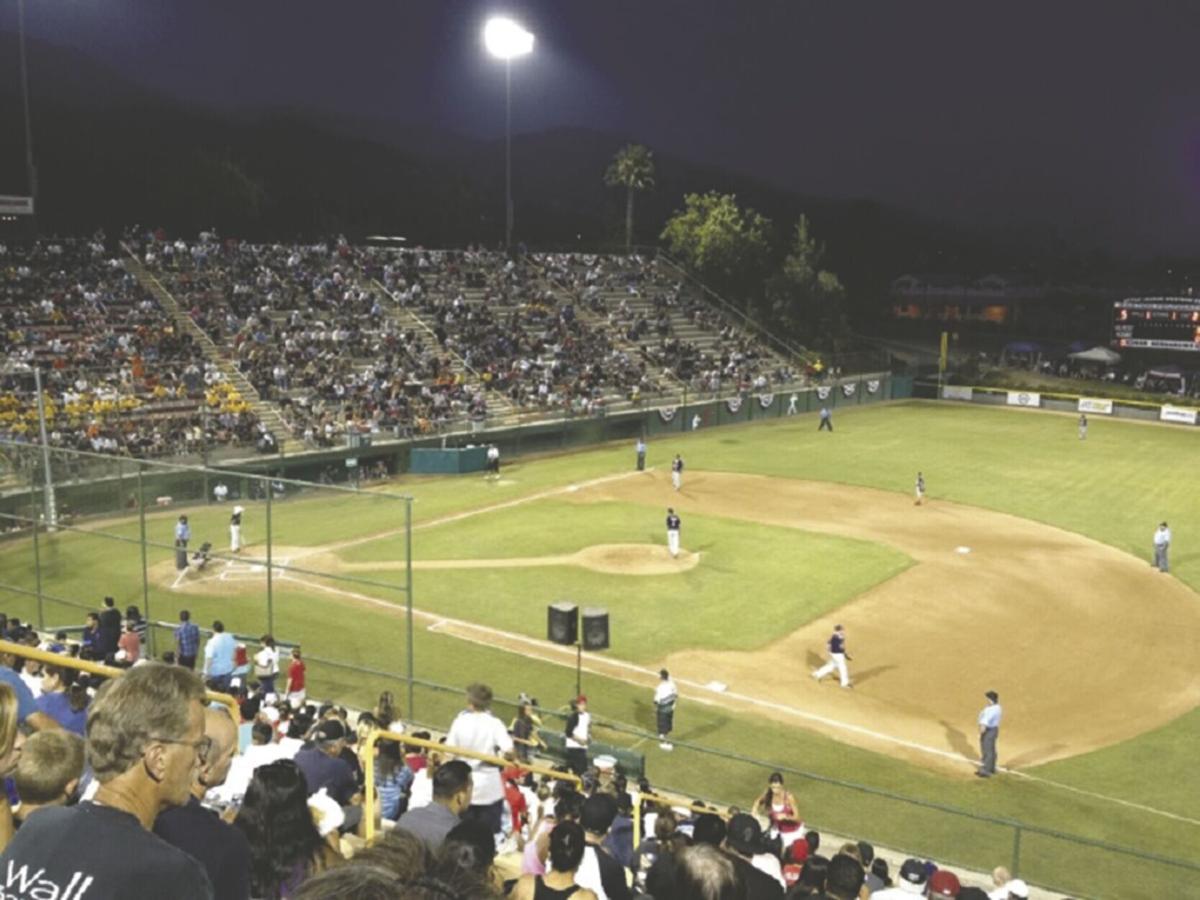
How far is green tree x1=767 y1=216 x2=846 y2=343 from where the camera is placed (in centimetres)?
7638

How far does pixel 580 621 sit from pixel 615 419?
28.7m

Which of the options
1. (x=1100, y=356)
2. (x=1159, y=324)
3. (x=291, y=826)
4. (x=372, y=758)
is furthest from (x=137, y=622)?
(x=1100, y=356)

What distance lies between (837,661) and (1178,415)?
50.1 meters

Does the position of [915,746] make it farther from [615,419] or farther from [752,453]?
[615,419]

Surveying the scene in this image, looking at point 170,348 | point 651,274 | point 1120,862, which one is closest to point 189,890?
point 1120,862

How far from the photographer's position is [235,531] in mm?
26984

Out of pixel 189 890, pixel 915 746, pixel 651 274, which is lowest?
pixel 915 746

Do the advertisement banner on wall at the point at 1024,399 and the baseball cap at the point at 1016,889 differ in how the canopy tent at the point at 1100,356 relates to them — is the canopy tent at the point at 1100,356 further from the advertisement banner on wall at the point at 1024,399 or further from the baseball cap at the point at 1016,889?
the baseball cap at the point at 1016,889

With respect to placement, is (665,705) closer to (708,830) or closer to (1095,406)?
(708,830)

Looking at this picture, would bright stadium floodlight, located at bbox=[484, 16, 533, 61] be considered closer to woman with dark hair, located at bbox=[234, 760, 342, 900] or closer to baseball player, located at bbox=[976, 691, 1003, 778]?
baseball player, located at bbox=[976, 691, 1003, 778]

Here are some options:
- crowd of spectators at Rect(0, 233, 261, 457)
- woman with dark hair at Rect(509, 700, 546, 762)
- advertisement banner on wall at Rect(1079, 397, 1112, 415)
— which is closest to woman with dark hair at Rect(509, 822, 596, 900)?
woman with dark hair at Rect(509, 700, 546, 762)

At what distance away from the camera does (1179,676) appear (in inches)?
870

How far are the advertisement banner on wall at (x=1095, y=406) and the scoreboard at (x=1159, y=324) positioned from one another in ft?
14.7

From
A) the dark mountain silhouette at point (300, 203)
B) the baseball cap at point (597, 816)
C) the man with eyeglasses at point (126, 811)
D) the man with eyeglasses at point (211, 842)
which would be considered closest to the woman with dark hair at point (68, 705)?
the baseball cap at point (597, 816)
